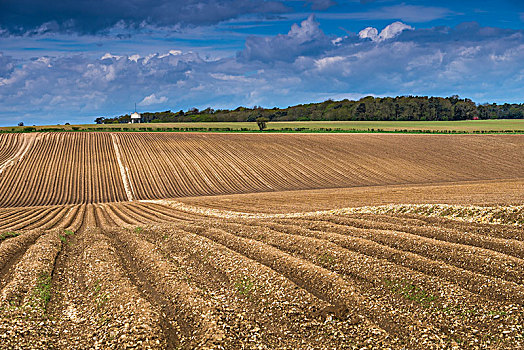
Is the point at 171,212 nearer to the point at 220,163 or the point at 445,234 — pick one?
the point at 445,234

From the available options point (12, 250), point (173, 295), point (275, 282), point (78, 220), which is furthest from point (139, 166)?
point (275, 282)

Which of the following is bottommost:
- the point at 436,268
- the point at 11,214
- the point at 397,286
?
the point at 11,214

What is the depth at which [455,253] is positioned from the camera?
14422 mm

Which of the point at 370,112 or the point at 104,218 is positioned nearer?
the point at 104,218

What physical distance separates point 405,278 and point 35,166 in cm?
5209

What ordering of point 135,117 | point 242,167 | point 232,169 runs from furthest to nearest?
point 135,117, point 242,167, point 232,169

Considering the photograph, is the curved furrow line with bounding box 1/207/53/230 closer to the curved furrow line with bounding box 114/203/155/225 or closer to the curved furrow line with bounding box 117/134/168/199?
the curved furrow line with bounding box 114/203/155/225

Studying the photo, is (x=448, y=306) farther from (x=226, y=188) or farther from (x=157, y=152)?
(x=157, y=152)

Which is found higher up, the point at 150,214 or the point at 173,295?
the point at 173,295

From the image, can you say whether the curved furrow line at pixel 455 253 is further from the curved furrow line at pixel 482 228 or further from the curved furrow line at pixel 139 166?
the curved furrow line at pixel 139 166

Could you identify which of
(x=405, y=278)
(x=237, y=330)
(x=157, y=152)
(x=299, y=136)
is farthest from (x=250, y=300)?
(x=299, y=136)

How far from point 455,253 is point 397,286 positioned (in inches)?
124

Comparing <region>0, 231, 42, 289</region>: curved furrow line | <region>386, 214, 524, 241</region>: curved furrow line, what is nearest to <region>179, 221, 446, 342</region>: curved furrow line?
<region>386, 214, 524, 241</region>: curved furrow line

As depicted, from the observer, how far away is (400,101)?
153250 millimetres
